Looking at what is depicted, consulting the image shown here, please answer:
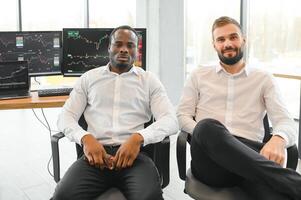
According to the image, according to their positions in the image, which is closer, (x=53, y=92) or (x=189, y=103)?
(x=189, y=103)

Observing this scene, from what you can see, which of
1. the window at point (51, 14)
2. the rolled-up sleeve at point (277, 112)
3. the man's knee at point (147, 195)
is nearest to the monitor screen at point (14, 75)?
the man's knee at point (147, 195)

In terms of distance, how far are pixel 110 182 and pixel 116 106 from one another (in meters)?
0.46

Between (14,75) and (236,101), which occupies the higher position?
(14,75)

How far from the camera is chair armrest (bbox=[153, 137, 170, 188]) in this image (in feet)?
6.11

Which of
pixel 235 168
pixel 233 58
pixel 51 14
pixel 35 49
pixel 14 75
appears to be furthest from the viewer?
pixel 51 14

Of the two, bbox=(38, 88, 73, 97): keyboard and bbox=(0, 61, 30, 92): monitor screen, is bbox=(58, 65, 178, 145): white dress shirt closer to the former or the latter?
bbox=(38, 88, 73, 97): keyboard

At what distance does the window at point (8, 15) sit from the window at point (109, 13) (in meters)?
1.24

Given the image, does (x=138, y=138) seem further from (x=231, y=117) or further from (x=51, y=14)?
(x=51, y=14)

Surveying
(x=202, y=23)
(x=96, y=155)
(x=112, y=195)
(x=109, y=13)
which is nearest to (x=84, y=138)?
(x=96, y=155)

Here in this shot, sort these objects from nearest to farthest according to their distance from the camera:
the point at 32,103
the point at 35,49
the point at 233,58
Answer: the point at 233,58, the point at 32,103, the point at 35,49

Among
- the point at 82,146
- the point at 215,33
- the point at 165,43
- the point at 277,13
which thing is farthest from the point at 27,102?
the point at 277,13

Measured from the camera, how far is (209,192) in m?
1.73

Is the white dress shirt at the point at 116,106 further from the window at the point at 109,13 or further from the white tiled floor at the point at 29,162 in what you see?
the window at the point at 109,13

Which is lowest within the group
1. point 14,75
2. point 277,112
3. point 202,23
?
point 277,112
